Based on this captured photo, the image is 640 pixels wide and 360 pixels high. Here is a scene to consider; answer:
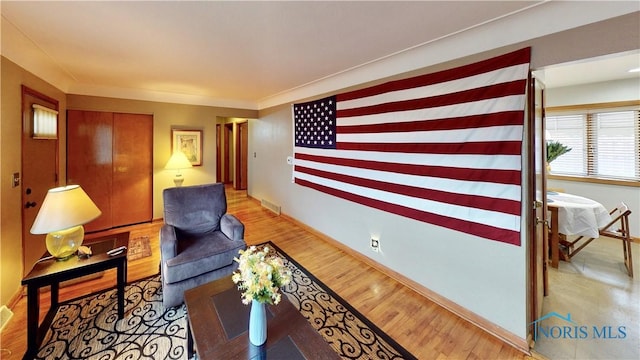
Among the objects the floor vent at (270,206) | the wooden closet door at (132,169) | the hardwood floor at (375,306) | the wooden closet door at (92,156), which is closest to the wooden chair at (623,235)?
the hardwood floor at (375,306)

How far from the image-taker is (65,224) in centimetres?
169

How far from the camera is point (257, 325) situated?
1196mm

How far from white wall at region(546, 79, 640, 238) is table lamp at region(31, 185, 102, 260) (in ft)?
21.3

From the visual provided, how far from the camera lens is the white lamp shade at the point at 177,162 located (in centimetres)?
421

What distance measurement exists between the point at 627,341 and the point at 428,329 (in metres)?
1.51

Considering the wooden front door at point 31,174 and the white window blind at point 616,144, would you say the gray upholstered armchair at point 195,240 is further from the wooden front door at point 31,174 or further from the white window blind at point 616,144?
the white window blind at point 616,144

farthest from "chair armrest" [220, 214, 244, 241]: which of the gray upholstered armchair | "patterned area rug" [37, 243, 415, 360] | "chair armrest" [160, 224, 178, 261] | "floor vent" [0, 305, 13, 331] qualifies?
"floor vent" [0, 305, 13, 331]

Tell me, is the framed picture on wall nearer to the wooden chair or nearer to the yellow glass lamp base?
the yellow glass lamp base

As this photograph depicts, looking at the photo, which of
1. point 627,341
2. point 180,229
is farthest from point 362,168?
point 627,341

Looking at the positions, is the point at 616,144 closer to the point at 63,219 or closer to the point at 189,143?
the point at 63,219

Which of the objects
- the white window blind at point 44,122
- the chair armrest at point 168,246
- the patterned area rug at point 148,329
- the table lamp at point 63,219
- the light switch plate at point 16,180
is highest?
the white window blind at point 44,122

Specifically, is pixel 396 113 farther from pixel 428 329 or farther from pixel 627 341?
pixel 627 341

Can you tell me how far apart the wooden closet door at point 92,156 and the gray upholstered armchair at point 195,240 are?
2407 millimetres

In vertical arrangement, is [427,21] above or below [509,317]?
above
